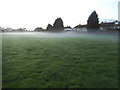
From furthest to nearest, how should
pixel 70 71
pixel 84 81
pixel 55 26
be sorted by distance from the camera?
1. pixel 55 26
2. pixel 70 71
3. pixel 84 81

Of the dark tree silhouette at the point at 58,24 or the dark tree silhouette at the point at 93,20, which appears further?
the dark tree silhouette at the point at 58,24

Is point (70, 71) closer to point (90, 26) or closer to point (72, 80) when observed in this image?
point (72, 80)

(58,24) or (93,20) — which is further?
(58,24)

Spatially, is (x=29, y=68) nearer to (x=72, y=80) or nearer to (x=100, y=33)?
(x=72, y=80)

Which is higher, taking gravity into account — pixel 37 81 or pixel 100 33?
pixel 100 33

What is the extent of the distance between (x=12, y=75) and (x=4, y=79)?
58 centimetres

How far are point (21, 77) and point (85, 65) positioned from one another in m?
4.66

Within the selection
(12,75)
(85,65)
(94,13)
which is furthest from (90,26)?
(12,75)

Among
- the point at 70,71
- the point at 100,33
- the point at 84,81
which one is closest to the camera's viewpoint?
the point at 84,81

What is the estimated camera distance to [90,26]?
48.1m

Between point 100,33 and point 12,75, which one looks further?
point 100,33

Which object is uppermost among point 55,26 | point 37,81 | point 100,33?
point 55,26

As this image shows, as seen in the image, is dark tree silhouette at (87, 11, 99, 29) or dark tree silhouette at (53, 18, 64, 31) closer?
dark tree silhouette at (87, 11, 99, 29)

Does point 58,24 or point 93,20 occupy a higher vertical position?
point 58,24
